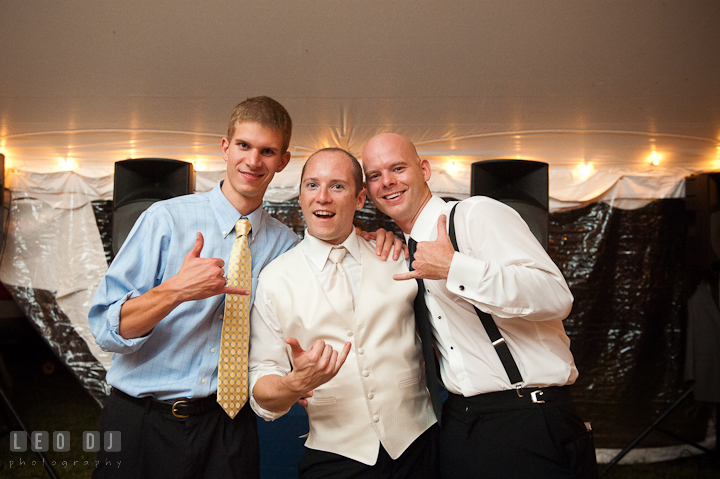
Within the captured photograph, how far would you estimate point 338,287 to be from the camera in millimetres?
1550

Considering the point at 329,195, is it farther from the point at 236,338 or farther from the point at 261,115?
the point at 236,338

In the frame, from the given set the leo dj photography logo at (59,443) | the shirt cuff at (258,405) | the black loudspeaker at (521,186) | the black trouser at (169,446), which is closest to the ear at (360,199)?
the shirt cuff at (258,405)

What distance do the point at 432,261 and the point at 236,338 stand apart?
2.53ft

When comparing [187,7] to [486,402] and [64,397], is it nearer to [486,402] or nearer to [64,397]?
[486,402]

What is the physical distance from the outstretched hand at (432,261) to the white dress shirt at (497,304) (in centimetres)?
3

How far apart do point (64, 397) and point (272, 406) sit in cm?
542

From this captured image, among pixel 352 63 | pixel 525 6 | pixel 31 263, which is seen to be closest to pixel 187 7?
pixel 352 63

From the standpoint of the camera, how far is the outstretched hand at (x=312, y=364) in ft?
3.92

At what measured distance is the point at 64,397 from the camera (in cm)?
538

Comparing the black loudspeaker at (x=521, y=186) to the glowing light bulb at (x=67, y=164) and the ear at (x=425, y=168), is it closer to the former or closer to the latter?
the ear at (x=425, y=168)

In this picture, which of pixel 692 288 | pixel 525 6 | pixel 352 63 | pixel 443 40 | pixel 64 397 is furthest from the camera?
pixel 64 397

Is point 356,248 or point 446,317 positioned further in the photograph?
point 356,248

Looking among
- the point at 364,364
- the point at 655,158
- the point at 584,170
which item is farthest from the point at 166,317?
the point at 655,158

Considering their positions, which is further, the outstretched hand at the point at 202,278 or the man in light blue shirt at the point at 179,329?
the man in light blue shirt at the point at 179,329
